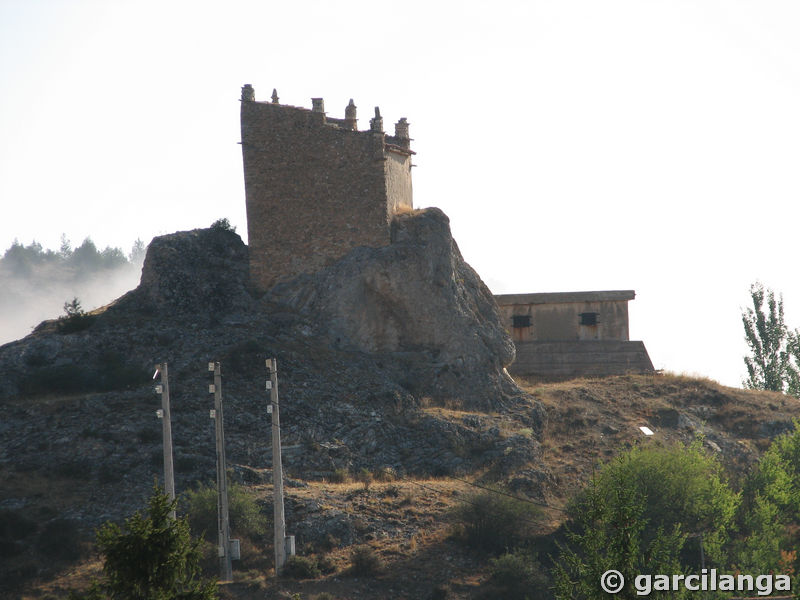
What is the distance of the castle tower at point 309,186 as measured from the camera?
47.2 meters

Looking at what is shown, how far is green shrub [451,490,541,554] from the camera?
35.9m

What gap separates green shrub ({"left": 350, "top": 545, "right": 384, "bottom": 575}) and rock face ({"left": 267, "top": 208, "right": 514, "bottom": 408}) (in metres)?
12.5

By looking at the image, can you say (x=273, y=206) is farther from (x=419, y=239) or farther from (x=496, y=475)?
(x=496, y=475)

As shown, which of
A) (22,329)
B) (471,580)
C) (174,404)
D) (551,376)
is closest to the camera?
(471,580)

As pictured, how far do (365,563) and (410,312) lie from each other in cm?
1585

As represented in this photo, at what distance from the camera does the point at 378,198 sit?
155 feet

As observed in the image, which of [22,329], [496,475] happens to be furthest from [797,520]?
[22,329]

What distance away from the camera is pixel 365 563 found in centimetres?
3322

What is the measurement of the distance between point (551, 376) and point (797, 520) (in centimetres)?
1511

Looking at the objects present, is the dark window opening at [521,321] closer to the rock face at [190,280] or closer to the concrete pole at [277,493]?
the rock face at [190,280]

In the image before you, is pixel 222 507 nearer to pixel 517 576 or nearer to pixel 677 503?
pixel 517 576

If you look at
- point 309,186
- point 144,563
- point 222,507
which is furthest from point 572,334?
point 144,563

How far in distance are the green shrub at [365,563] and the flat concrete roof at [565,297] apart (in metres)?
24.1

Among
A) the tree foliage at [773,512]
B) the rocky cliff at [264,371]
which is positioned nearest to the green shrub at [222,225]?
the rocky cliff at [264,371]
